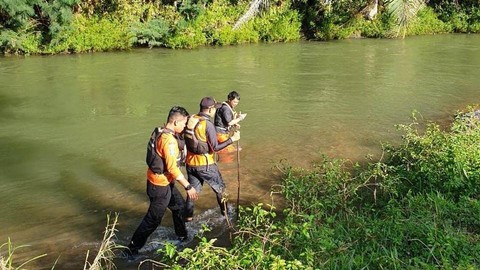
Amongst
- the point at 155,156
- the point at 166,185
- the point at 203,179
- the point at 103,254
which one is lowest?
the point at 103,254

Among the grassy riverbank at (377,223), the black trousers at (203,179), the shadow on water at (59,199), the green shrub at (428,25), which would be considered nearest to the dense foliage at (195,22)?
the green shrub at (428,25)

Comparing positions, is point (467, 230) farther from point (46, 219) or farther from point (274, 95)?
point (274, 95)

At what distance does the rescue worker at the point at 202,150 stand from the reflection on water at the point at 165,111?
40cm

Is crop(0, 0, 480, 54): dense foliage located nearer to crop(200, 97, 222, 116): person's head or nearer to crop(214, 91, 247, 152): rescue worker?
crop(214, 91, 247, 152): rescue worker

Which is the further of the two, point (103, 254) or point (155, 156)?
point (155, 156)

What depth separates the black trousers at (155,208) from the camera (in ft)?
18.3

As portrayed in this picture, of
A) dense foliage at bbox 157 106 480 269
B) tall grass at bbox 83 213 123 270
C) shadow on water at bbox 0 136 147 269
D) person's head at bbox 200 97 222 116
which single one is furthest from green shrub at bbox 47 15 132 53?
tall grass at bbox 83 213 123 270

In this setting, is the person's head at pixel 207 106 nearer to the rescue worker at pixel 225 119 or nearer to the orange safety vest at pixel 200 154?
the orange safety vest at pixel 200 154

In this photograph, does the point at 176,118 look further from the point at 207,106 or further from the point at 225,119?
the point at 225,119

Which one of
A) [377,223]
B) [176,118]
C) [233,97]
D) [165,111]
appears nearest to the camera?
[377,223]

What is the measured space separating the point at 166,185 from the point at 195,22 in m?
17.1

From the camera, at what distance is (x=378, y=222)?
516cm

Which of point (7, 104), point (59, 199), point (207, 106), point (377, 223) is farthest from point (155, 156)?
point (7, 104)

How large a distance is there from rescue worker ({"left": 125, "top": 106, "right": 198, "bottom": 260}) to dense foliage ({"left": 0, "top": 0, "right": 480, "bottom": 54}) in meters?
13.3
